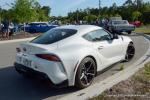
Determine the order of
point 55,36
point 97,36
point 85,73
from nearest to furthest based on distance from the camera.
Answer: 1. point 85,73
2. point 55,36
3. point 97,36

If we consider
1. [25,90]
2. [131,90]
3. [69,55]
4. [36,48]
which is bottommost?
[25,90]

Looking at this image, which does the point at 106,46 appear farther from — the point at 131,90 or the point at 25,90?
the point at 25,90

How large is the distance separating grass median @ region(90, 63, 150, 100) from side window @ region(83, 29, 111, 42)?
1.41 metres

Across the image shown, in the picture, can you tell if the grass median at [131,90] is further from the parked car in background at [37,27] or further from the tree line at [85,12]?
the parked car in background at [37,27]

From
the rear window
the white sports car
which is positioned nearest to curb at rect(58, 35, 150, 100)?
the white sports car

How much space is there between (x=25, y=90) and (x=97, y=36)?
8.09 feet

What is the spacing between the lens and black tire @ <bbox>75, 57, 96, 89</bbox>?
24.7ft

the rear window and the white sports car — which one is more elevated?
the rear window

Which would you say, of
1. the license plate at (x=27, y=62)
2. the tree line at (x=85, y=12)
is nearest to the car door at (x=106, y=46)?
the license plate at (x=27, y=62)

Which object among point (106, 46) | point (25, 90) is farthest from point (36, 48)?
point (106, 46)

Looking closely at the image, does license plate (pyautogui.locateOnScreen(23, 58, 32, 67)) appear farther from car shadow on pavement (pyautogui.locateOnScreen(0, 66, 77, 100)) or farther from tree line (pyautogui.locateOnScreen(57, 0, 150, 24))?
tree line (pyautogui.locateOnScreen(57, 0, 150, 24))

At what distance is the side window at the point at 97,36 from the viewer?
8538 mm

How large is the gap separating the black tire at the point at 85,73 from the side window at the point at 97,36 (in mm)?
734

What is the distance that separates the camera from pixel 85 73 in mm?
7812
